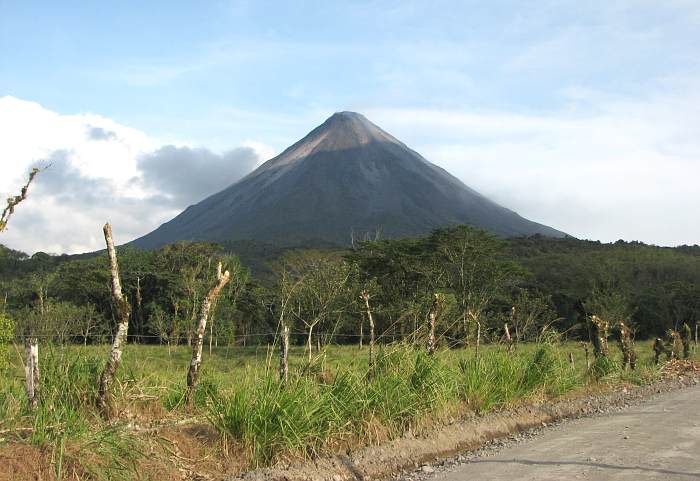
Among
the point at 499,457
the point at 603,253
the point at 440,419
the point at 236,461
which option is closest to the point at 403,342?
the point at 440,419

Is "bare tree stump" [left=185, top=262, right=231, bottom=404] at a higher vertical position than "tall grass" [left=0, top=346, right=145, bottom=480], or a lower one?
higher

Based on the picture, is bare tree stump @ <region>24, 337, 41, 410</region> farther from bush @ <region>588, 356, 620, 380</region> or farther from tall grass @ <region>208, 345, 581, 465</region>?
bush @ <region>588, 356, 620, 380</region>

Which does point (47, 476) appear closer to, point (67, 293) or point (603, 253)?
point (67, 293)

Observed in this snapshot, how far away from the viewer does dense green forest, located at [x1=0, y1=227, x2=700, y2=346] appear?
3719 centimetres

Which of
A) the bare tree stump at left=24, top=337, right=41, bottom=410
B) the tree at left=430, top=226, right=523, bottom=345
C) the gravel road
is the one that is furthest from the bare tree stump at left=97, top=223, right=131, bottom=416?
the tree at left=430, top=226, right=523, bottom=345

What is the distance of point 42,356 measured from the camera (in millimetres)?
6695

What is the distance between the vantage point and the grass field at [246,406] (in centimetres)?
525

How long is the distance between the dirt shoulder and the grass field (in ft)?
0.87

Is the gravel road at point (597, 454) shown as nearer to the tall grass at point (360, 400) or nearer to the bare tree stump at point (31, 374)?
the tall grass at point (360, 400)

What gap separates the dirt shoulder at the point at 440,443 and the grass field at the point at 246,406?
27cm

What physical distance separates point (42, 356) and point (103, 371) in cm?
82

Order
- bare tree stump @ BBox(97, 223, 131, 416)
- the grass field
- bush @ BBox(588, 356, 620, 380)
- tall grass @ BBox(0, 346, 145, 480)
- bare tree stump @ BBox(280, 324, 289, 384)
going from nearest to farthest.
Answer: tall grass @ BBox(0, 346, 145, 480)
the grass field
bare tree stump @ BBox(97, 223, 131, 416)
bare tree stump @ BBox(280, 324, 289, 384)
bush @ BBox(588, 356, 620, 380)

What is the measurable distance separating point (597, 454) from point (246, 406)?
3418mm

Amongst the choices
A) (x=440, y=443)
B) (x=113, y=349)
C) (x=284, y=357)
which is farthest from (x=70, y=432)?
(x=440, y=443)
